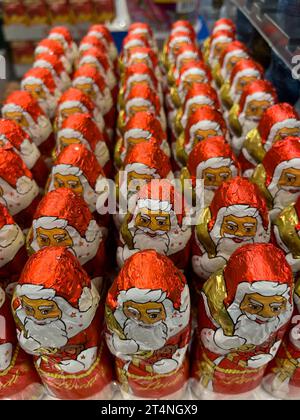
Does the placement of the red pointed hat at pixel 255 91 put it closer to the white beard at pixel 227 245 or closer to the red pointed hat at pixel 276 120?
the red pointed hat at pixel 276 120

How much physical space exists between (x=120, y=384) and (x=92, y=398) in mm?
78

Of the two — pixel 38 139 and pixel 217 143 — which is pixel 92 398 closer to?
pixel 217 143

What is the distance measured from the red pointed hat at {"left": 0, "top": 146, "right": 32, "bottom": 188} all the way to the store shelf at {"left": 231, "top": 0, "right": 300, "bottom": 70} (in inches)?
34.0

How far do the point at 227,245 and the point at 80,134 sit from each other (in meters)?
0.60

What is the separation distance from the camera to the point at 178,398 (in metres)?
1.10

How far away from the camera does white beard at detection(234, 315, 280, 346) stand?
0.86 m

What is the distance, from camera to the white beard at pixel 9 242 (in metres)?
1.05

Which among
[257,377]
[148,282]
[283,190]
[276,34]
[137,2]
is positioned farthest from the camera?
[137,2]

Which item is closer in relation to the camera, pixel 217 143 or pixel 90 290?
pixel 90 290

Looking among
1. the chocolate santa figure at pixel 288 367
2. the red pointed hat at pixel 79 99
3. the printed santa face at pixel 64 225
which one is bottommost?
the chocolate santa figure at pixel 288 367

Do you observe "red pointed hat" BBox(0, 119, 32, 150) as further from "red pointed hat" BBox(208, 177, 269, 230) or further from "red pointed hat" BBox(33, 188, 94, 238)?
"red pointed hat" BBox(208, 177, 269, 230)

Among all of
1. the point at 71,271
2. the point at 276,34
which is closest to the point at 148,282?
the point at 71,271

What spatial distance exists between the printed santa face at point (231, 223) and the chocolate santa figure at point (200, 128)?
38 cm

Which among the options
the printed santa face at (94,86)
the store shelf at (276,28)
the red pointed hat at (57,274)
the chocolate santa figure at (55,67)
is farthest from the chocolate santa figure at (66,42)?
the red pointed hat at (57,274)
